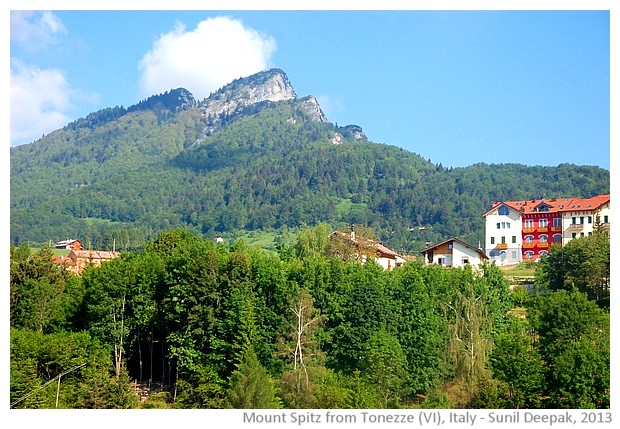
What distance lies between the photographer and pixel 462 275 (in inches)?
829

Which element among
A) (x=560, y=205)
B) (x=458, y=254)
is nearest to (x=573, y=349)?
(x=458, y=254)

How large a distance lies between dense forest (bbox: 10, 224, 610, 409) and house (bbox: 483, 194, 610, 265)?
12.2 meters

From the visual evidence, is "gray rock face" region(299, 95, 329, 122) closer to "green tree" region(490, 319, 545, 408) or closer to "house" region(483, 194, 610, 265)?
"house" region(483, 194, 610, 265)

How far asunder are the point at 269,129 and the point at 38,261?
85633 mm

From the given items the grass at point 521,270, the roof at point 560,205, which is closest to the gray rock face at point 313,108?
the roof at point 560,205

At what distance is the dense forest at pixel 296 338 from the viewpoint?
16297 mm

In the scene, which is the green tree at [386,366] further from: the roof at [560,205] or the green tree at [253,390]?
the roof at [560,205]

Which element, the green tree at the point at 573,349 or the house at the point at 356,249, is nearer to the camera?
the green tree at the point at 573,349

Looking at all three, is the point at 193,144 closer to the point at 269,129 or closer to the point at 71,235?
the point at 269,129

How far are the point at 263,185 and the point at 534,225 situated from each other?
43387mm

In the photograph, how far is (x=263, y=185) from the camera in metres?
76.7

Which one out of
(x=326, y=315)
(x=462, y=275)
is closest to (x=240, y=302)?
(x=326, y=315)

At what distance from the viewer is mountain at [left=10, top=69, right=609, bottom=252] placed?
62406 millimetres

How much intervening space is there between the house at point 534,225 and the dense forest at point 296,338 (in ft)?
40.1
